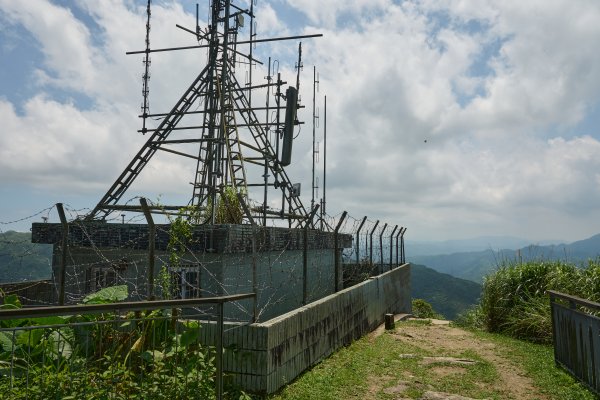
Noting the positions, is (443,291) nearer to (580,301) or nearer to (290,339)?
(580,301)

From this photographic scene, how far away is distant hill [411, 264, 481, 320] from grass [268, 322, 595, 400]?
458 ft

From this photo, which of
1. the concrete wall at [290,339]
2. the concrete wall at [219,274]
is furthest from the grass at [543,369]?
the concrete wall at [219,274]

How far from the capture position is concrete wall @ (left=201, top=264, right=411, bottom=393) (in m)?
6.20

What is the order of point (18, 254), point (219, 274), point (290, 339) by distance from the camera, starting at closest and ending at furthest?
point (290, 339)
point (18, 254)
point (219, 274)

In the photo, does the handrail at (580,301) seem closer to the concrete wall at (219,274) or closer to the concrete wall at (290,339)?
the concrete wall at (290,339)

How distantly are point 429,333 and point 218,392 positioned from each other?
8.26 meters

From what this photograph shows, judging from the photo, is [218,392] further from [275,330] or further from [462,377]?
[462,377]

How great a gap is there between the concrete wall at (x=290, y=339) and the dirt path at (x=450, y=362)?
115 cm

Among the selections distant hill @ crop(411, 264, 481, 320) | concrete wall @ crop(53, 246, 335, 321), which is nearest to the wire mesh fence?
concrete wall @ crop(53, 246, 335, 321)

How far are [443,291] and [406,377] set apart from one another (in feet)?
543

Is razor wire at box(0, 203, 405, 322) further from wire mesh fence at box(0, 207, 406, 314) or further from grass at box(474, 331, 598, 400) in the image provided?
grass at box(474, 331, 598, 400)

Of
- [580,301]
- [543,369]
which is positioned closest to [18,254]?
[580,301]

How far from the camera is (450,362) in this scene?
855cm

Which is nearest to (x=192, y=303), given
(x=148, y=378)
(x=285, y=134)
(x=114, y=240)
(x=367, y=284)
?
(x=148, y=378)
